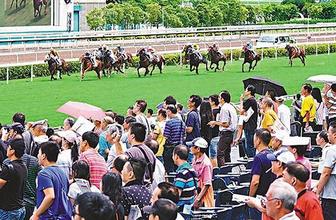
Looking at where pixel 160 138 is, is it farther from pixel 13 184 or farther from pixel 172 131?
pixel 13 184

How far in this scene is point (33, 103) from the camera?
851 inches

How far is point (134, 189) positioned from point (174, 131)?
→ 4.16 m

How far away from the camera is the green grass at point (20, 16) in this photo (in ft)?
167

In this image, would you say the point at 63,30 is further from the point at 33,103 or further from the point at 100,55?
the point at 33,103

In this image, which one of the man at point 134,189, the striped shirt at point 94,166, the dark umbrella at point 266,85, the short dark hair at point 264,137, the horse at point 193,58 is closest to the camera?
the man at point 134,189

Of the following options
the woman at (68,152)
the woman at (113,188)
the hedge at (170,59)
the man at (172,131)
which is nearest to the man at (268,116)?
the man at (172,131)

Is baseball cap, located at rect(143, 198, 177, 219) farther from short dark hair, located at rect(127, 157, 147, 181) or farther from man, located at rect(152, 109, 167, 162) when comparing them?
man, located at rect(152, 109, 167, 162)

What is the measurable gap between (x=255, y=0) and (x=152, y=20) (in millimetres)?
43163

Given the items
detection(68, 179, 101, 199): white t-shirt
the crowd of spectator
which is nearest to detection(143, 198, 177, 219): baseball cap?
the crowd of spectator

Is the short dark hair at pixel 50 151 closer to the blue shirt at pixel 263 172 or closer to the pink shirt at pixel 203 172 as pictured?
the pink shirt at pixel 203 172

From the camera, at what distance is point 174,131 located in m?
10.8

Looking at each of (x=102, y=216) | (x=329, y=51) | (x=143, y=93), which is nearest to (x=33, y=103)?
(x=143, y=93)

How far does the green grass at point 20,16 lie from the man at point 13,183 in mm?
44356

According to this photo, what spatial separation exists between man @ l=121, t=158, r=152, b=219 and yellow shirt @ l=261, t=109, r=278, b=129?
490 centimetres
